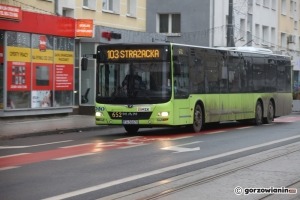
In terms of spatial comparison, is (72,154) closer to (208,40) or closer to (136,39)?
(136,39)

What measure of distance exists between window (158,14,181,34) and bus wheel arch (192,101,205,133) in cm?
2554

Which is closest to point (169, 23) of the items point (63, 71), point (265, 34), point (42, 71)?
point (265, 34)

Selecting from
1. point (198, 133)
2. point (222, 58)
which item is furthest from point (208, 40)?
point (198, 133)

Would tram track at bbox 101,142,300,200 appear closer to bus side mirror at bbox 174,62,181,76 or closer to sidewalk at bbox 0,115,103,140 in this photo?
bus side mirror at bbox 174,62,181,76

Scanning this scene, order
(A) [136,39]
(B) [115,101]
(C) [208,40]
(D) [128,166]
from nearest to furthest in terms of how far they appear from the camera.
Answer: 1. (D) [128,166]
2. (B) [115,101]
3. (A) [136,39]
4. (C) [208,40]

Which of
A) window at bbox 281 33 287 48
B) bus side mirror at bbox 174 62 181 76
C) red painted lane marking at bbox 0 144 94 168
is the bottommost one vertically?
red painted lane marking at bbox 0 144 94 168

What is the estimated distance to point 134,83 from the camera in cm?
1908

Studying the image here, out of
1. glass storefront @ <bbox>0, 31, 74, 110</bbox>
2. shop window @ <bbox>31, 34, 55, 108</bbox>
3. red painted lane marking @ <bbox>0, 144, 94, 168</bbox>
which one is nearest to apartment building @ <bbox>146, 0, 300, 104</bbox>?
glass storefront @ <bbox>0, 31, 74, 110</bbox>

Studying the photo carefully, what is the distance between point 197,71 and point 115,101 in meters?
3.11

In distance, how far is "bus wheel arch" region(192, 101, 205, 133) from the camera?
20.5m

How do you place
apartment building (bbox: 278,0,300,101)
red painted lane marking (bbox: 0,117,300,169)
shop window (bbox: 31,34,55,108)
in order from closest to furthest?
red painted lane marking (bbox: 0,117,300,169) < shop window (bbox: 31,34,55,108) < apartment building (bbox: 278,0,300,101)

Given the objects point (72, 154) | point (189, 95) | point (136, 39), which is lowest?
point (72, 154)

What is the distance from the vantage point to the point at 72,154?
13938mm

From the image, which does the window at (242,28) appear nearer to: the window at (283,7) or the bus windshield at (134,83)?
the window at (283,7)
